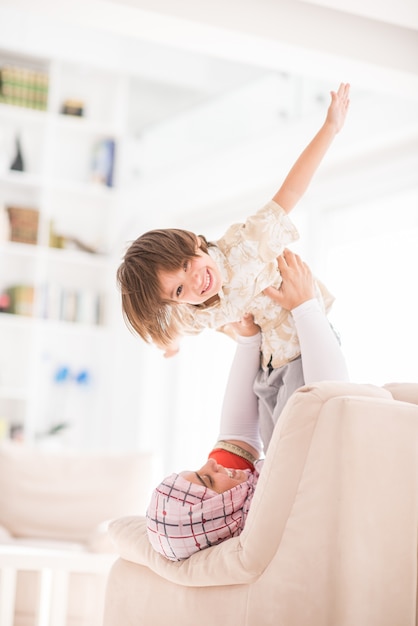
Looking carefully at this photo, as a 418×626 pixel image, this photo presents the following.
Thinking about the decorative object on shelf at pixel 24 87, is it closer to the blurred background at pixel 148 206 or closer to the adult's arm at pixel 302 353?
the blurred background at pixel 148 206

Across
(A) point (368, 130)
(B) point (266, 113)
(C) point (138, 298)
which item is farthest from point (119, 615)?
(B) point (266, 113)

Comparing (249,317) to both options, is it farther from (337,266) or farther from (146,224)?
(146,224)

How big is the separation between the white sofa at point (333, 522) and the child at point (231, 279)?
51cm

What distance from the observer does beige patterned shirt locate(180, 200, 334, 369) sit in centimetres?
200

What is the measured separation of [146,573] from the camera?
182 centimetres

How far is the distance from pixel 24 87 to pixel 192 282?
13.0ft

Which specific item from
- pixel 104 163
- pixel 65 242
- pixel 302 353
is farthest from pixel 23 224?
pixel 302 353

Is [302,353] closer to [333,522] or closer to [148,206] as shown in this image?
[333,522]

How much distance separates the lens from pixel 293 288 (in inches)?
80.3

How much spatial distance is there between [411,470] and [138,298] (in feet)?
2.57

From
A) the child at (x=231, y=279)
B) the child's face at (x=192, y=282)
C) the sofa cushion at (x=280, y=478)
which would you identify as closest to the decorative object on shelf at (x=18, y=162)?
the child at (x=231, y=279)

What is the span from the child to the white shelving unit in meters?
3.35

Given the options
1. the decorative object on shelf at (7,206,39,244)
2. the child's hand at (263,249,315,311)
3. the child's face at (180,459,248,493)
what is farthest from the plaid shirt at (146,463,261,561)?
the decorative object on shelf at (7,206,39,244)

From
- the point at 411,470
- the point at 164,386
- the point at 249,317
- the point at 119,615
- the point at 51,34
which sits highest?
the point at 51,34
